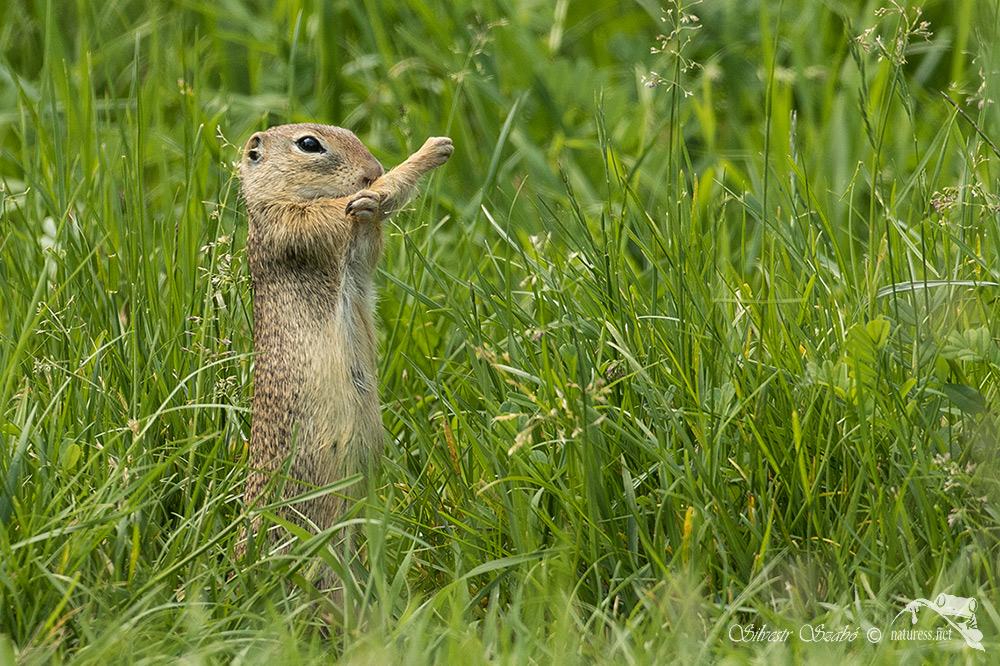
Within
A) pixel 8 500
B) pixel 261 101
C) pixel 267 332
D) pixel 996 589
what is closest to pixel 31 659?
pixel 8 500

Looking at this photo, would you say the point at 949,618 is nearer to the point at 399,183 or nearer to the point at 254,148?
the point at 399,183

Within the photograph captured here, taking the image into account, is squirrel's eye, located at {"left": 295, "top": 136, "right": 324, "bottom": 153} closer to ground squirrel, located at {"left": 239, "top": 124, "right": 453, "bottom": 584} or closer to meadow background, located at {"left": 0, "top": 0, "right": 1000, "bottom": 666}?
ground squirrel, located at {"left": 239, "top": 124, "right": 453, "bottom": 584}

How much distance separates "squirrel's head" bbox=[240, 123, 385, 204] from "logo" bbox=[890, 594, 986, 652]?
2.13 m

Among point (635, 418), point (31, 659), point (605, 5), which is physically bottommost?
point (31, 659)

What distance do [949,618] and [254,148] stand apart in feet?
8.55

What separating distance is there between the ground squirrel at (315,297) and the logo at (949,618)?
1528 mm

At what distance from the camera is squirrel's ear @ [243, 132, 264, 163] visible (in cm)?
401

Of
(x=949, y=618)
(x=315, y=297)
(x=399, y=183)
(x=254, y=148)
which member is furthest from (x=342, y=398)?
(x=949, y=618)

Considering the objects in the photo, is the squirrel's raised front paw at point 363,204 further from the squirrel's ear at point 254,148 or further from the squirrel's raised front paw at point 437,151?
the squirrel's ear at point 254,148

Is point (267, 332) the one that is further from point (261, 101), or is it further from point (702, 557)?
point (261, 101)

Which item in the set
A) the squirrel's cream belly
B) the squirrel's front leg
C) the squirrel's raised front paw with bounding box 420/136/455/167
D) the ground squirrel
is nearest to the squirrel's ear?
the ground squirrel

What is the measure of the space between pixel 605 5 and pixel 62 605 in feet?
17.3

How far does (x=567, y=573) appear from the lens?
10.0 ft

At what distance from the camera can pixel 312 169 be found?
12.8 feet
